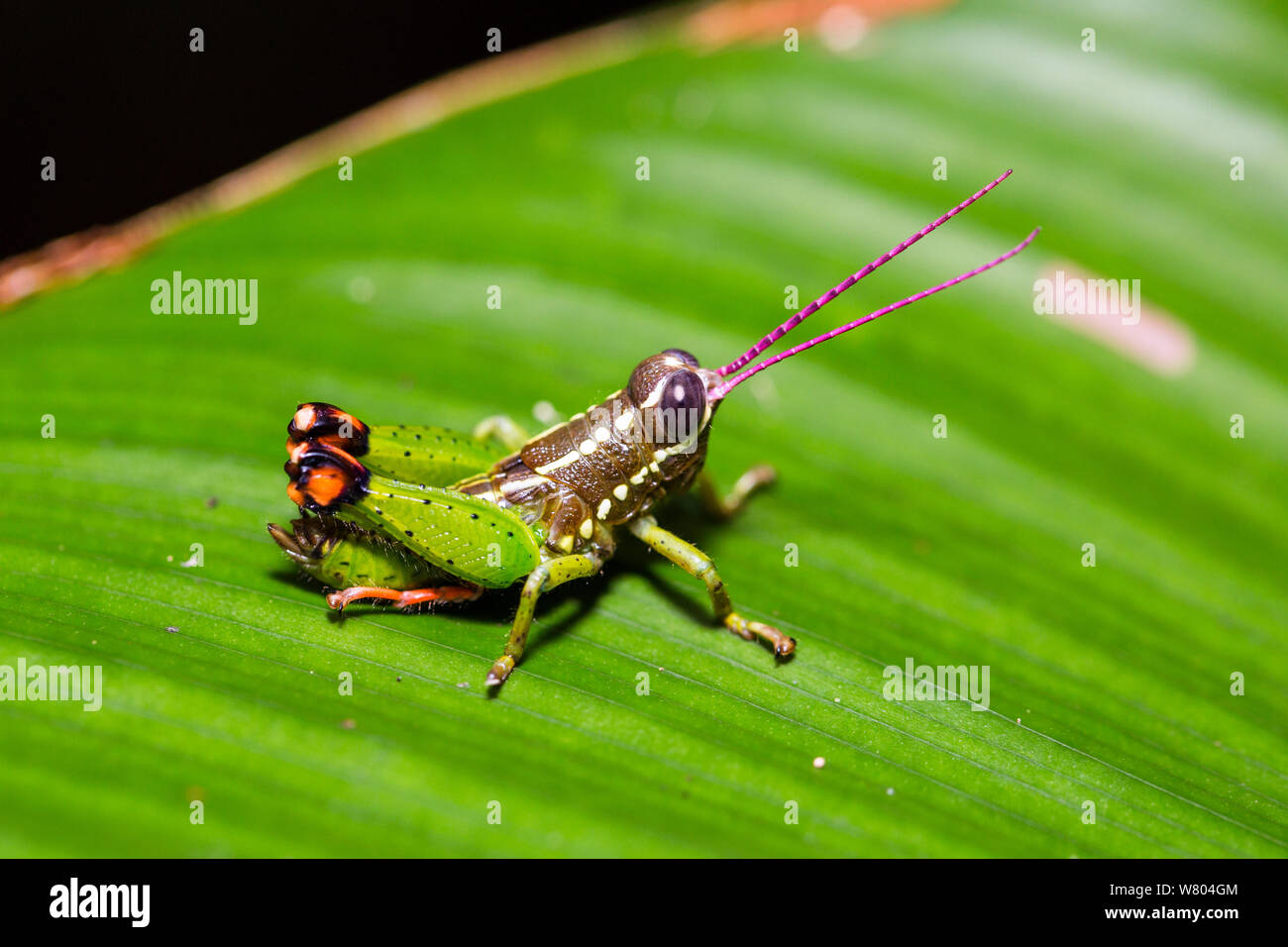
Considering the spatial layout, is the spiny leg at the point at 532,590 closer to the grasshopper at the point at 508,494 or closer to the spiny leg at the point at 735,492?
the grasshopper at the point at 508,494

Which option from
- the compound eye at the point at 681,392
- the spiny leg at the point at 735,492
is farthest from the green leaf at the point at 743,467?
the compound eye at the point at 681,392

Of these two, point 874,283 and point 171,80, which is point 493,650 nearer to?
point 874,283

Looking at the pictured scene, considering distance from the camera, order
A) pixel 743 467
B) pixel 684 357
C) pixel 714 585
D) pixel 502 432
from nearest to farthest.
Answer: pixel 714 585, pixel 684 357, pixel 502 432, pixel 743 467

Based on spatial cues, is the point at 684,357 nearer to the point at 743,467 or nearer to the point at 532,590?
the point at 743,467

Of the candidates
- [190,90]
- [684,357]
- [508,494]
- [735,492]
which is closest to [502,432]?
[508,494]

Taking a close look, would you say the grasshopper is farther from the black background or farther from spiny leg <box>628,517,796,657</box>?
the black background

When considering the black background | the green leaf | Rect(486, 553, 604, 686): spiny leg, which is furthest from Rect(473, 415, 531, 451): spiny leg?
the black background

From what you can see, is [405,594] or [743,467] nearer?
[405,594]
